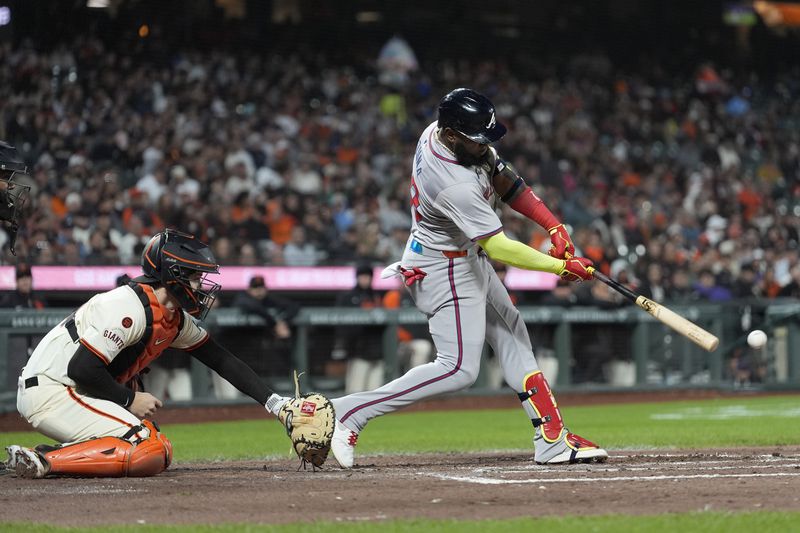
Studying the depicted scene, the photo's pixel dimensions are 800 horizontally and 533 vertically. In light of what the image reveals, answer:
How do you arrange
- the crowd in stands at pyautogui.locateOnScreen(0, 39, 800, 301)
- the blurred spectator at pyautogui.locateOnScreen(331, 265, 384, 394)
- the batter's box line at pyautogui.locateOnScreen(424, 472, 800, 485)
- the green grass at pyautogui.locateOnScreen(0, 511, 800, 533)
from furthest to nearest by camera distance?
the crowd in stands at pyautogui.locateOnScreen(0, 39, 800, 301)
the blurred spectator at pyautogui.locateOnScreen(331, 265, 384, 394)
the batter's box line at pyautogui.locateOnScreen(424, 472, 800, 485)
the green grass at pyautogui.locateOnScreen(0, 511, 800, 533)

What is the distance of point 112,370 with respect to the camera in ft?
19.0

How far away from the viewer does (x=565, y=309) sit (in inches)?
549

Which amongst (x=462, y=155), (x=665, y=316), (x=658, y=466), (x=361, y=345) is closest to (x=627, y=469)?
(x=658, y=466)

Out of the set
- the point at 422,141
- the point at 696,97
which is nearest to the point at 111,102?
the point at 422,141

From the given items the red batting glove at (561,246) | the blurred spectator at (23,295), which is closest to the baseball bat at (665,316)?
the red batting glove at (561,246)

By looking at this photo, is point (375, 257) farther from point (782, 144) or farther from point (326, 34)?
point (782, 144)

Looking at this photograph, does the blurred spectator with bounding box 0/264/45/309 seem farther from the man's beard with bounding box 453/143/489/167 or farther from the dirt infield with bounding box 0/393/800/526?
the man's beard with bounding box 453/143/489/167

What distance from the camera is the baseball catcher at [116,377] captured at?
218 inches

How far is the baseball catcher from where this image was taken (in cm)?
554

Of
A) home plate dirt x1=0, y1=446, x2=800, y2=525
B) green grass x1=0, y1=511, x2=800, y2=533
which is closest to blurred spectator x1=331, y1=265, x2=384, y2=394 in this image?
home plate dirt x1=0, y1=446, x2=800, y2=525

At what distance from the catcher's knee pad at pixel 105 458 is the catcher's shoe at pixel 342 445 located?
2.92ft

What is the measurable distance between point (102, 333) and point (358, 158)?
1244 centimetres

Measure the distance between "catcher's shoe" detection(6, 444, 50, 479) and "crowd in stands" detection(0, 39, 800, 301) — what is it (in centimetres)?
652

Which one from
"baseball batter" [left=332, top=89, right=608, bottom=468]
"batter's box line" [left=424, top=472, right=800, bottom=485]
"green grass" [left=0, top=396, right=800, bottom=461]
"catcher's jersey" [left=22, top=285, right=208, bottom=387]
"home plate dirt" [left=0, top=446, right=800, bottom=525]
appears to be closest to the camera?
"home plate dirt" [left=0, top=446, right=800, bottom=525]
